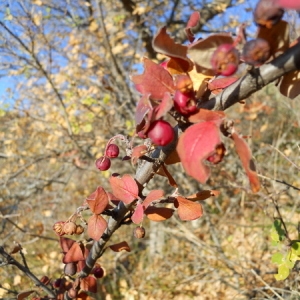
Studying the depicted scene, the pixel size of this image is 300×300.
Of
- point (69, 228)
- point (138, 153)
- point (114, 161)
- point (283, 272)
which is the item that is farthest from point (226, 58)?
point (114, 161)

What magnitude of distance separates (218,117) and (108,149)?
0.91 feet

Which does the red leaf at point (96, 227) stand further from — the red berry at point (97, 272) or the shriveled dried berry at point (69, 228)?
the red berry at point (97, 272)

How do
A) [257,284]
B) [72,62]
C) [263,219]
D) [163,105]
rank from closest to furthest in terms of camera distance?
[163,105] < [257,284] < [263,219] < [72,62]

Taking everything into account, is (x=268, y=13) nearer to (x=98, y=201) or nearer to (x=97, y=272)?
(x=98, y=201)

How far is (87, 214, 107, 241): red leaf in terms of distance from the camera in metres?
0.61

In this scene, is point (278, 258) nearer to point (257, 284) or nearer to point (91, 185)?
point (257, 284)

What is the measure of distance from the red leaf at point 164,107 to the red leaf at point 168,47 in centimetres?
6

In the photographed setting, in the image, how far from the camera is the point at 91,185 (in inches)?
158

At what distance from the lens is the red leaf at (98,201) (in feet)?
1.95

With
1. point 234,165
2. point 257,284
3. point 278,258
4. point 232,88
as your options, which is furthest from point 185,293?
point 232,88

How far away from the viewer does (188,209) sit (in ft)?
1.95

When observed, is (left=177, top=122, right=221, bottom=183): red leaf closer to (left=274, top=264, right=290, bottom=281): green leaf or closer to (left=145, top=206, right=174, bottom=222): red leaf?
(left=145, top=206, right=174, bottom=222): red leaf

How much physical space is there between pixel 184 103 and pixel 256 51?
97 mm

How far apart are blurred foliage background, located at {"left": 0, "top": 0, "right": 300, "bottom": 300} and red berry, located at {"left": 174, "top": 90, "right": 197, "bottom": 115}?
5.66 feet
